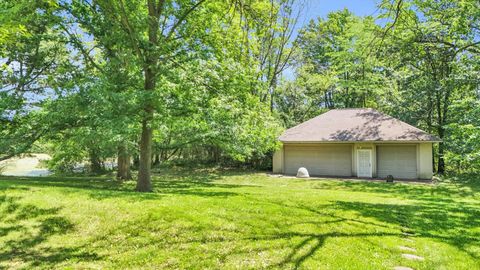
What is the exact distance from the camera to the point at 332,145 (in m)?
21.3

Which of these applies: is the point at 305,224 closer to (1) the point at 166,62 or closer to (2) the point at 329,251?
(2) the point at 329,251

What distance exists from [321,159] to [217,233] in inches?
663

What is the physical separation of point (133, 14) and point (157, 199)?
5212 mm

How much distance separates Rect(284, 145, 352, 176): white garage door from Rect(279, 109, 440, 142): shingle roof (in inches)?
33.7

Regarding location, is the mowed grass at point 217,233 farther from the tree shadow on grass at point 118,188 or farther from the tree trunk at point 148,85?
the tree trunk at point 148,85

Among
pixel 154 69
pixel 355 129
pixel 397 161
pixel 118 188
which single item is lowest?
pixel 118 188

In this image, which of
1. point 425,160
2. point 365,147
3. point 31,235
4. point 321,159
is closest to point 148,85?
point 31,235

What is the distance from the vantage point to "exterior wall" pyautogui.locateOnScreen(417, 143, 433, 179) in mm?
18984

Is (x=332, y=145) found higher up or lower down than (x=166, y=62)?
lower down

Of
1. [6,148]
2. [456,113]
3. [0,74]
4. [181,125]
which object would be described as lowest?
[6,148]

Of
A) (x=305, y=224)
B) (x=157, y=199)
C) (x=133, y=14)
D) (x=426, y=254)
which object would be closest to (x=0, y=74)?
(x=133, y=14)

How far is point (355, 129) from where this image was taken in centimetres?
2116

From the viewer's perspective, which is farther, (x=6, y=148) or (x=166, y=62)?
(x=6, y=148)

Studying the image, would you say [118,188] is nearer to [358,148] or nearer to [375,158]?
[358,148]
